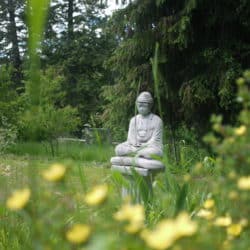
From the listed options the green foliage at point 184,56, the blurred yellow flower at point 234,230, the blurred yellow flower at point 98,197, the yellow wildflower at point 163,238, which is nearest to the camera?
the yellow wildflower at point 163,238

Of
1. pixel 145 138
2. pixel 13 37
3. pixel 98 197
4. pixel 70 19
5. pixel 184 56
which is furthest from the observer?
pixel 13 37

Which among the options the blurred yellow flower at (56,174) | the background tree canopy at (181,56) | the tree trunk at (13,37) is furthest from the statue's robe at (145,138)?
the tree trunk at (13,37)

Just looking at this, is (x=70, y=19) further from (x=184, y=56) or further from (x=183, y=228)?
(x=183, y=228)

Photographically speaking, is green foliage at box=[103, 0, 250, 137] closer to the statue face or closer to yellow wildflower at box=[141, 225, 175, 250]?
the statue face

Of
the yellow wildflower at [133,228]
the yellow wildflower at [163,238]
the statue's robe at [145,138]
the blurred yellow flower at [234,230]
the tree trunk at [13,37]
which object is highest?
the tree trunk at [13,37]

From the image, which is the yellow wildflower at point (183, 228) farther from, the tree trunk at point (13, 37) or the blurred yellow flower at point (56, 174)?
the tree trunk at point (13, 37)

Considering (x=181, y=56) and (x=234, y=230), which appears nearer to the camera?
(x=234, y=230)

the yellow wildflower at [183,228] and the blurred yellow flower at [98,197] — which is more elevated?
the blurred yellow flower at [98,197]

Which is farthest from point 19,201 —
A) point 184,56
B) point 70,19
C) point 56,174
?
point 70,19

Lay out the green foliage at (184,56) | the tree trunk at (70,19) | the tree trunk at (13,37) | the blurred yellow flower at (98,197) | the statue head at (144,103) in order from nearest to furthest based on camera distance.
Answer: the blurred yellow flower at (98,197)
the statue head at (144,103)
the green foliage at (184,56)
the tree trunk at (70,19)
the tree trunk at (13,37)

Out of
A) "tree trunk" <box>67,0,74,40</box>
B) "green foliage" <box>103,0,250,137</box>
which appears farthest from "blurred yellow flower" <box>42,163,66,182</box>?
"tree trunk" <box>67,0,74,40</box>

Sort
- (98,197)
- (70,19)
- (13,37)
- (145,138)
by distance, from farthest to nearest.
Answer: (13,37), (70,19), (145,138), (98,197)

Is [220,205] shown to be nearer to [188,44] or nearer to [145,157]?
[145,157]

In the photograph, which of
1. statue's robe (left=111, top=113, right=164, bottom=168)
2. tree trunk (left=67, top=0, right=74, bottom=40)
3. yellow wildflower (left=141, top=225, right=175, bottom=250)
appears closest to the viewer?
yellow wildflower (left=141, top=225, right=175, bottom=250)
